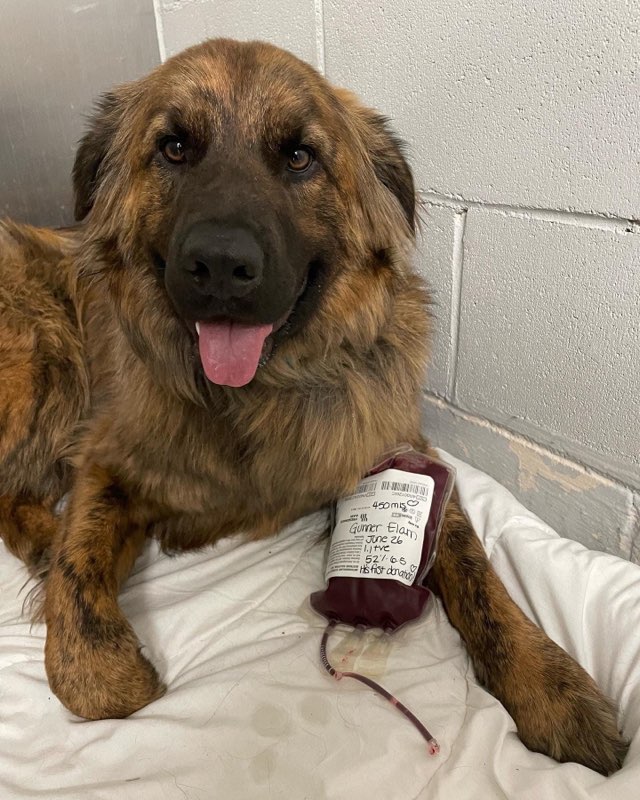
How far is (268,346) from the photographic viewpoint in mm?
1318

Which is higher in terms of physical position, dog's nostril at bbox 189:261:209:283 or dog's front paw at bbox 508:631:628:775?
dog's nostril at bbox 189:261:209:283

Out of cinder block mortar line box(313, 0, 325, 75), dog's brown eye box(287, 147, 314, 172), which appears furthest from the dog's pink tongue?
cinder block mortar line box(313, 0, 325, 75)

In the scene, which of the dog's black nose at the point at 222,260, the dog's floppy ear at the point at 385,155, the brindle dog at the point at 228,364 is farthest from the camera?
the dog's floppy ear at the point at 385,155

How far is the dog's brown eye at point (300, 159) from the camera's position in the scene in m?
1.33

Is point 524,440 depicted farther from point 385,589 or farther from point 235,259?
point 235,259

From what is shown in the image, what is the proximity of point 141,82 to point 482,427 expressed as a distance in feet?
4.33

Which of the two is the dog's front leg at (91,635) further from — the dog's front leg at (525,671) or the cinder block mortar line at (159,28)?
the cinder block mortar line at (159,28)

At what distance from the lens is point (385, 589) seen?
1413mm

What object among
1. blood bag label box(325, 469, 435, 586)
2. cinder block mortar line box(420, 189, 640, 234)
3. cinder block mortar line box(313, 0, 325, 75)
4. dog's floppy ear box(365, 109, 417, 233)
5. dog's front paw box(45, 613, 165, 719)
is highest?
cinder block mortar line box(313, 0, 325, 75)

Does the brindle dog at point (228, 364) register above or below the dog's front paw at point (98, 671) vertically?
above

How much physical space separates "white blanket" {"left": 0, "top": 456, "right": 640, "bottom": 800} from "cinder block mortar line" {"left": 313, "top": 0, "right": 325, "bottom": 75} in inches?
57.5

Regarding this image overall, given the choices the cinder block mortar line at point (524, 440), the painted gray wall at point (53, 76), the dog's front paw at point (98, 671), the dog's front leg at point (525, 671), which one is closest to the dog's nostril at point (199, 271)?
the dog's front paw at point (98, 671)

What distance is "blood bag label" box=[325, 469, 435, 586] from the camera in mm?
1428

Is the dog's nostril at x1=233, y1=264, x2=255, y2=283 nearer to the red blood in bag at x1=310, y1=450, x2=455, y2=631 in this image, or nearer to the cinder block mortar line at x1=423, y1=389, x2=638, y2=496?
the red blood in bag at x1=310, y1=450, x2=455, y2=631
